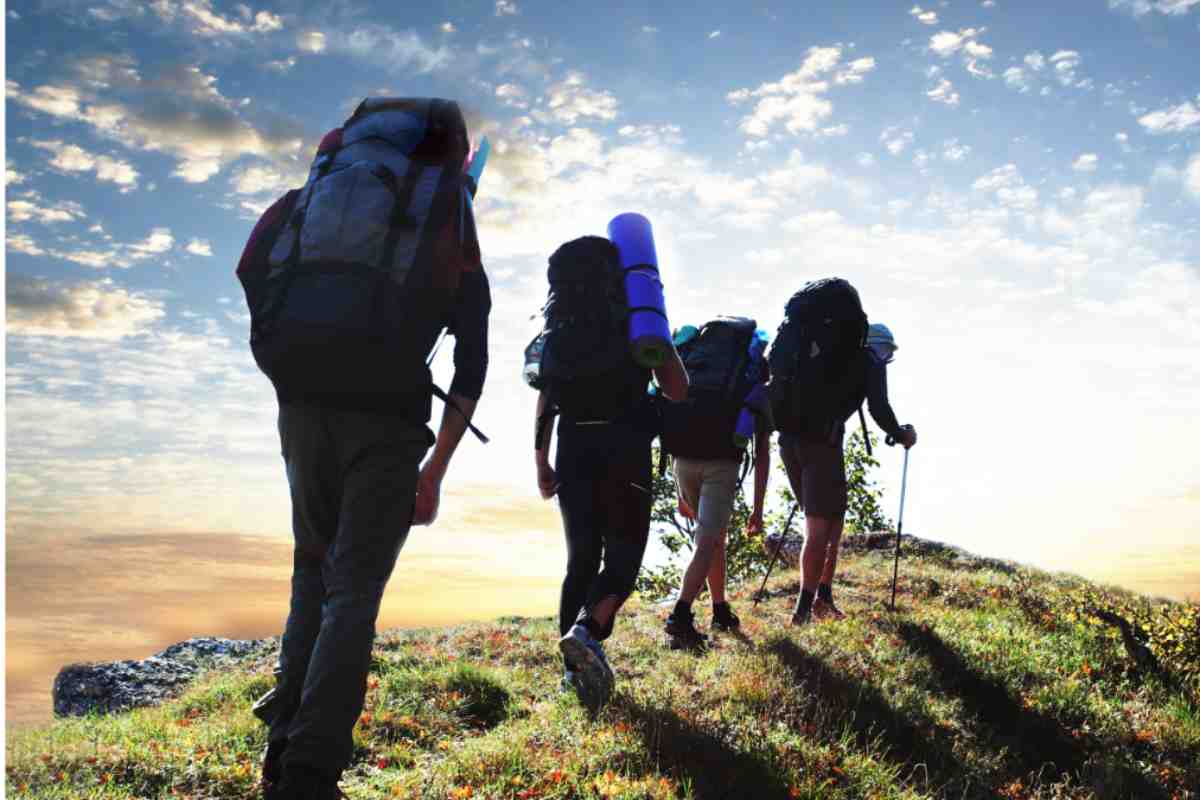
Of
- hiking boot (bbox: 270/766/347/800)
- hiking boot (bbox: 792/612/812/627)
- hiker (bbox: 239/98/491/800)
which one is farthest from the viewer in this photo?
hiking boot (bbox: 792/612/812/627)

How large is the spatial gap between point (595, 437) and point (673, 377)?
0.83 m

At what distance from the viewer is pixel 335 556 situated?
11.2 ft

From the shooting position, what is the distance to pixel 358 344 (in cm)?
334

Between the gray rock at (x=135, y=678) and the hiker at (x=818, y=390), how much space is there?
276 inches

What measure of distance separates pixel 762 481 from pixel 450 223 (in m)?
4.80

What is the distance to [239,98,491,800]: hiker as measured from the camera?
334 centimetres

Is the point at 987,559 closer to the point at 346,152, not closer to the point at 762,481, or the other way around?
the point at 762,481

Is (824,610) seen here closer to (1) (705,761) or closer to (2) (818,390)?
(2) (818,390)

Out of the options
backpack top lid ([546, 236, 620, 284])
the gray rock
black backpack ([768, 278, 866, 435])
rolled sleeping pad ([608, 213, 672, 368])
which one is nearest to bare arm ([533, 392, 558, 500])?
backpack top lid ([546, 236, 620, 284])

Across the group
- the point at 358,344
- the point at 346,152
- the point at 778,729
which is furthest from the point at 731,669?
the point at 346,152

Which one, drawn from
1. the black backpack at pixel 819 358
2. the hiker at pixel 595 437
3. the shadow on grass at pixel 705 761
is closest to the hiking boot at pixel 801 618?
the black backpack at pixel 819 358

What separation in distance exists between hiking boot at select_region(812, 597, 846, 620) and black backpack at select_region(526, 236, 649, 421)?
165 inches

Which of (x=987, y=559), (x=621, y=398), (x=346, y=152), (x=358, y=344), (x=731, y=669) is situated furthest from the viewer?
(x=987, y=559)

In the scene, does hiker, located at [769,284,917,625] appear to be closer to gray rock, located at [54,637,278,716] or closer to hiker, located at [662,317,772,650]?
hiker, located at [662,317,772,650]
